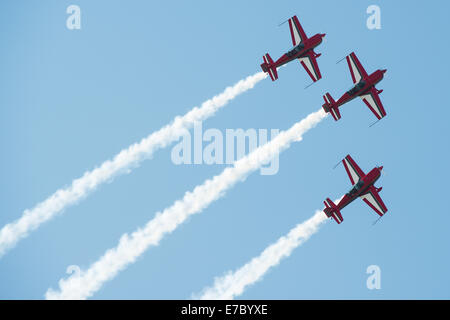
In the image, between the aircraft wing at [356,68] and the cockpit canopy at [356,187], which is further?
the aircraft wing at [356,68]

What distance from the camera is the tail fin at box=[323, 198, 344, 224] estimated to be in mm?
83438

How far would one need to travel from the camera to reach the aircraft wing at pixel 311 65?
89375mm

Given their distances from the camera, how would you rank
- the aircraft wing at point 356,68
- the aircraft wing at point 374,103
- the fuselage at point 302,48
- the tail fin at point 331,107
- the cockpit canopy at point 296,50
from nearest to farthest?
the tail fin at point 331,107, the aircraft wing at point 356,68, the aircraft wing at point 374,103, the fuselage at point 302,48, the cockpit canopy at point 296,50

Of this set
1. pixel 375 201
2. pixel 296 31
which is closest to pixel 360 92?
pixel 296 31

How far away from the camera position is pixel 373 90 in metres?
87.6

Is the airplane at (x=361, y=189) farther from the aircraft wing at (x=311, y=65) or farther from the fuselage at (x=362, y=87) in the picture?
the aircraft wing at (x=311, y=65)

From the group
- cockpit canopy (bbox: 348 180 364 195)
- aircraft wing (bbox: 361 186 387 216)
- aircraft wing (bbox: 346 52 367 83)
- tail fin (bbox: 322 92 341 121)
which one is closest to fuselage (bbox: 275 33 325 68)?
aircraft wing (bbox: 346 52 367 83)

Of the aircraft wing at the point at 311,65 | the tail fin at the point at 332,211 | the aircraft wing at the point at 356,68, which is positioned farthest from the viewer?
the aircraft wing at the point at 311,65

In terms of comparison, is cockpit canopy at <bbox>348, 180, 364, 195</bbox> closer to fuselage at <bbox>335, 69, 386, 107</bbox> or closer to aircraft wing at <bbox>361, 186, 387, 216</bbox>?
aircraft wing at <bbox>361, 186, 387, 216</bbox>

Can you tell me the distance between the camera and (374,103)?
88.5 meters

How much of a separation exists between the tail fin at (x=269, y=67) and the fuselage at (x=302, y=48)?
51.5 inches

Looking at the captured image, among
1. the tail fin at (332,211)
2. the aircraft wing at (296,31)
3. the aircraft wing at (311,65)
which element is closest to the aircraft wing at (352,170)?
the tail fin at (332,211)
